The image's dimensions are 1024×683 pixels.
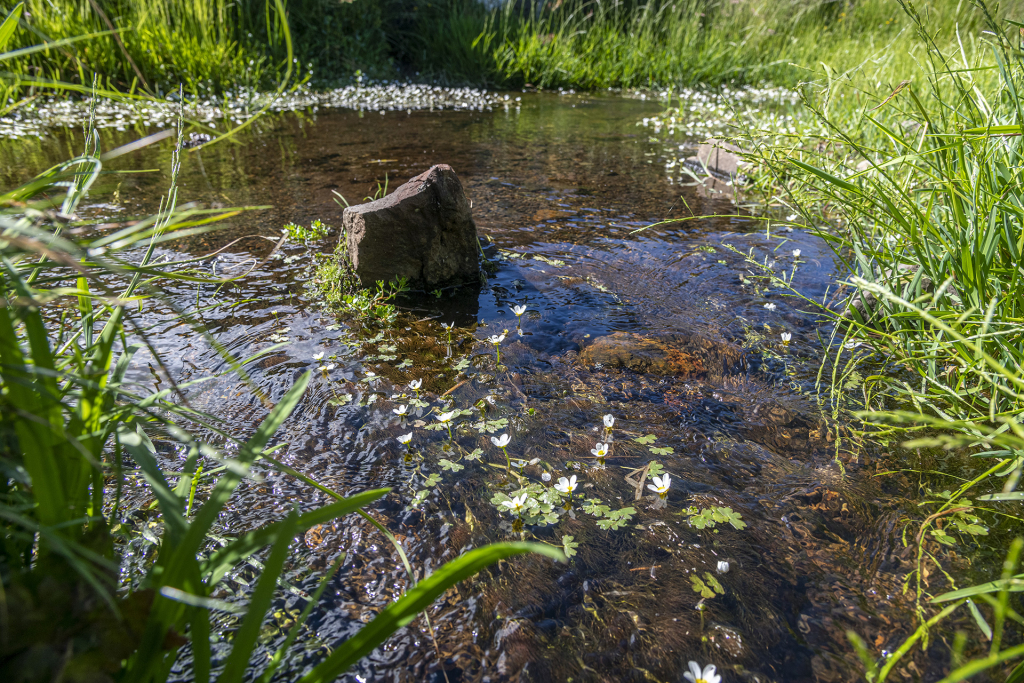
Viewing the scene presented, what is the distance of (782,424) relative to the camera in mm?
2465

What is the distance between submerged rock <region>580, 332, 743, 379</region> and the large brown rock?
1129 mm

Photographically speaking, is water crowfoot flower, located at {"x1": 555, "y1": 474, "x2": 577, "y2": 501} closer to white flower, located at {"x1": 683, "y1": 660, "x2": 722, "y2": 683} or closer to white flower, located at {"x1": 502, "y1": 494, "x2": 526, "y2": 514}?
white flower, located at {"x1": 502, "y1": 494, "x2": 526, "y2": 514}

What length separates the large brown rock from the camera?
134 inches

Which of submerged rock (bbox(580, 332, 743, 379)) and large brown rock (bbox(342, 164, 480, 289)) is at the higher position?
large brown rock (bbox(342, 164, 480, 289))

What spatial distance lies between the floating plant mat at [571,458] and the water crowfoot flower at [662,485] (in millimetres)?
19

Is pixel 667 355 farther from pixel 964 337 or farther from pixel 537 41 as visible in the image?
pixel 537 41

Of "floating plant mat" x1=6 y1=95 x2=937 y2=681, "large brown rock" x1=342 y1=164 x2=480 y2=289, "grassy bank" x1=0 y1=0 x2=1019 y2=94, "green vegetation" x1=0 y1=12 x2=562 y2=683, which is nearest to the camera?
"green vegetation" x1=0 y1=12 x2=562 y2=683

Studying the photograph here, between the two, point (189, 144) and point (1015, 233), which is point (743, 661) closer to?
point (1015, 233)

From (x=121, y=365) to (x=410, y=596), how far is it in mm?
803

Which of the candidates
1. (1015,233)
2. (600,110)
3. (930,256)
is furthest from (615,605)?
(600,110)

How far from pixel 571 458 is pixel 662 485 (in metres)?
0.39

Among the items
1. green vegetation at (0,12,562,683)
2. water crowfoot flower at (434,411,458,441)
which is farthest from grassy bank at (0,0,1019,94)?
green vegetation at (0,12,562,683)

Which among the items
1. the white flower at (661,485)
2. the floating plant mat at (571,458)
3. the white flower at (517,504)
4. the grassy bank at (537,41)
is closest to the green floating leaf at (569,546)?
the floating plant mat at (571,458)

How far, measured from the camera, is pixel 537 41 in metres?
11.3
